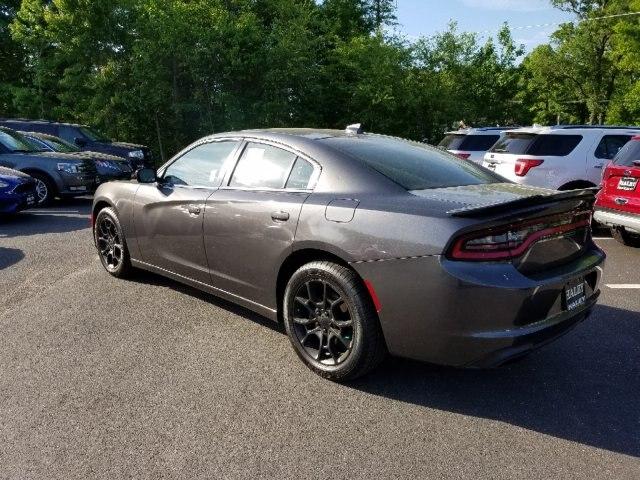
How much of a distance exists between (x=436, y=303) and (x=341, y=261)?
2.19 ft

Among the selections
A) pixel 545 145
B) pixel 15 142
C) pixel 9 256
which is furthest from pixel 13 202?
pixel 545 145

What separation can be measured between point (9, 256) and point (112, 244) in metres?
A: 1.92

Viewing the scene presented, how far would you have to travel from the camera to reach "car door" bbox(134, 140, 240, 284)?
414 centimetres

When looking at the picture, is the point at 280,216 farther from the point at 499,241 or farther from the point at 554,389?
the point at 554,389

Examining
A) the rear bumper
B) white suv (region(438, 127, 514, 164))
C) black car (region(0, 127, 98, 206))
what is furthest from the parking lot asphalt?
white suv (region(438, 127, 514, 164))

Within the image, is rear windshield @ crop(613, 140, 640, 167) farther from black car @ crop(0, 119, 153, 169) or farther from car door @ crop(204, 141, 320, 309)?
black car @ crop(0, 119, 153, 169)

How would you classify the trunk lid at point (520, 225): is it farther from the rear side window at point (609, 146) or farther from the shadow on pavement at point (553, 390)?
the rear side window at point (609, 146)

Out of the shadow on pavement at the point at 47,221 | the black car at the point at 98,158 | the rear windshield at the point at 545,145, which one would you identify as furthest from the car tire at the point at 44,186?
the rear windshield at the point at 545,145

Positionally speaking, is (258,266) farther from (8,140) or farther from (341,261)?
(8,140)

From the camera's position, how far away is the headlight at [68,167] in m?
10.4

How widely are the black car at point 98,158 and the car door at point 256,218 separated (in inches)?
325

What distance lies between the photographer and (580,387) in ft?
10.6

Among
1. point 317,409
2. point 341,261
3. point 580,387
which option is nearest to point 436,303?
point 341,261

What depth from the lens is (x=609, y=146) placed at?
8.91 meters
